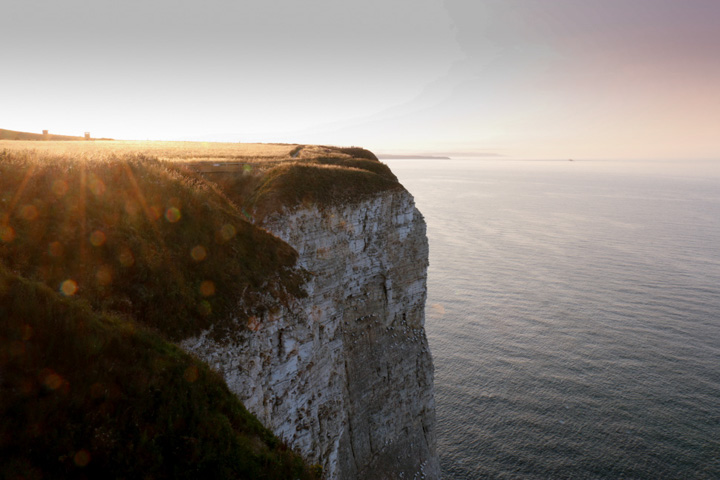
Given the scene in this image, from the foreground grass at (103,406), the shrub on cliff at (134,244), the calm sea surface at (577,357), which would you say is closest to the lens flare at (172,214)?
the shrub on cliff at (134,244)

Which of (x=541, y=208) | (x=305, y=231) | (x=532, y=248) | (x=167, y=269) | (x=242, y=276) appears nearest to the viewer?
(x=167, y=269)

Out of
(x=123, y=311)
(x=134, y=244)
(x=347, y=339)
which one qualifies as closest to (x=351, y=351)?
(x=347, y=339)

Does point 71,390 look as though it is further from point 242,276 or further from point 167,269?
point 242,276

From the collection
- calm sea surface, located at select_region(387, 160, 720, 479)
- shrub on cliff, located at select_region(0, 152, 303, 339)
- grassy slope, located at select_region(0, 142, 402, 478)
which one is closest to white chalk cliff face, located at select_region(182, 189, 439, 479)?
shrub on cliff, located at select_region(0, 152, 303, 339)

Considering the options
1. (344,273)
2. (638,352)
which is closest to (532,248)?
(638,352)

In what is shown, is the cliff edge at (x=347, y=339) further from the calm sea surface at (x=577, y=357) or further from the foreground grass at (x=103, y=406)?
the calm sea surface at (x=577, y=357)

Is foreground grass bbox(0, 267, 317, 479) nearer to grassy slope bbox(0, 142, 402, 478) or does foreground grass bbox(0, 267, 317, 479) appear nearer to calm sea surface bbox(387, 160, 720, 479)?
grassy slope bbox(0, 142, 402, 478)
